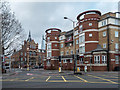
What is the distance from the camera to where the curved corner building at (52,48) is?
177ft

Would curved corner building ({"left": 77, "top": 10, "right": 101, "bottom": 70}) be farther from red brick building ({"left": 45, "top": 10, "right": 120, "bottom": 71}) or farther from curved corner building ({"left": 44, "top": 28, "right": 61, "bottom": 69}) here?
curved corner building ({"left": 44, "top": 28, "right": 61, "bottom": 69})

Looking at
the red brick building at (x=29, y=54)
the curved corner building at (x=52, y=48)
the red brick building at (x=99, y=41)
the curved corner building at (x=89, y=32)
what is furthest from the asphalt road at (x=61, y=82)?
the red brick building at (x=29, y=54)

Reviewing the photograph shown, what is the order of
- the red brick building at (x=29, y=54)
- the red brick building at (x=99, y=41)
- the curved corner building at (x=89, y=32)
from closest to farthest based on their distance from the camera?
the red brick building at (x=99, y=41) < the curved corner building at (x=89, y=32) < the red brick building at (x=29, y=54)

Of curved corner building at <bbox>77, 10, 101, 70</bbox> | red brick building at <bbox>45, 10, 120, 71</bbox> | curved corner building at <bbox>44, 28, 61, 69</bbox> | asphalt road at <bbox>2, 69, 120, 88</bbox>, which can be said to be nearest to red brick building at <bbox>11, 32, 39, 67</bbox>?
curved corner building at <bbox>44, 28, 61, 69</bbox>

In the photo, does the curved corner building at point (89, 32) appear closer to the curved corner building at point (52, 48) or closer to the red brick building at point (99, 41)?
the red brick building at point (99, 41)

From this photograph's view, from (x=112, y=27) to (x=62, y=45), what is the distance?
2294cm

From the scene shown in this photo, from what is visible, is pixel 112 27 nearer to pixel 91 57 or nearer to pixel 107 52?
pixel 107 52

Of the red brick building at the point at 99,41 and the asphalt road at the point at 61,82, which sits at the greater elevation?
the red brick building at the point at 99,41

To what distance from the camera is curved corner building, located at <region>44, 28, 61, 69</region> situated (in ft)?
177

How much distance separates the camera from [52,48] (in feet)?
180

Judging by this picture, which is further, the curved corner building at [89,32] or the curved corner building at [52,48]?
the curved corner building at [52,48]

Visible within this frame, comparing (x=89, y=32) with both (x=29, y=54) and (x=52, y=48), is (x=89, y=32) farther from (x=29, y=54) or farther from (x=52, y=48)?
(x=29, y=54)

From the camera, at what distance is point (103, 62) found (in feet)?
110

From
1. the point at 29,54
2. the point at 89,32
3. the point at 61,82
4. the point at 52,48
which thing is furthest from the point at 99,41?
the point at 29,54
